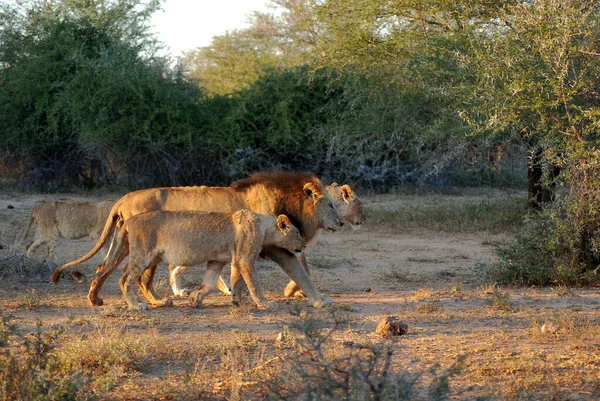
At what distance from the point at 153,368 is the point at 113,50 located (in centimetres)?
1577

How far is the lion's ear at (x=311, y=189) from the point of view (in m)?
8.51

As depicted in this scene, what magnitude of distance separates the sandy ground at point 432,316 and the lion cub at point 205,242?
239 millimetres

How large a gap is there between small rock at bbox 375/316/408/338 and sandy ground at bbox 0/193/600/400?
8 centimetres

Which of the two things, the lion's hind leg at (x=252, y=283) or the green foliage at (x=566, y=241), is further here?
the green foliage at (x=566, y=241)

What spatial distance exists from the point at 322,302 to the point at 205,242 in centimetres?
123

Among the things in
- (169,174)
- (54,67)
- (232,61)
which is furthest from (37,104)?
(232,61)

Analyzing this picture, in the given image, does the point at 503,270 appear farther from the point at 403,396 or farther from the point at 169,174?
the point at 169,174

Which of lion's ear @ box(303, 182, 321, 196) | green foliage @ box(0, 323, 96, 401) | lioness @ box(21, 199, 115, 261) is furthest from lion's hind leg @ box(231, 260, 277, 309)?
lioness @ box(21, 199, 115, 261)

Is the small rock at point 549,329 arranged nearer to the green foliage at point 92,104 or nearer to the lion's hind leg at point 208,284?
the lion's hind leg at point 208,284

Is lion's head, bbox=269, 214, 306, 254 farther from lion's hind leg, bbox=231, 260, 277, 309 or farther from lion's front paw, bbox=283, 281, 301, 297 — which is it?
lion's front paw, bbox=283, 281, 301, 297

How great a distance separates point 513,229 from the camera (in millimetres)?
13844

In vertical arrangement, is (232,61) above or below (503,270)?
above

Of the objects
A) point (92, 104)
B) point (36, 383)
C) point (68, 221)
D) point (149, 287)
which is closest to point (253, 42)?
point (92, 104)

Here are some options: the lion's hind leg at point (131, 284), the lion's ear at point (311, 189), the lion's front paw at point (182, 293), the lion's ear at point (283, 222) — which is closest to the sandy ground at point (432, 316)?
the lion's hind leg at point (131, 284)
